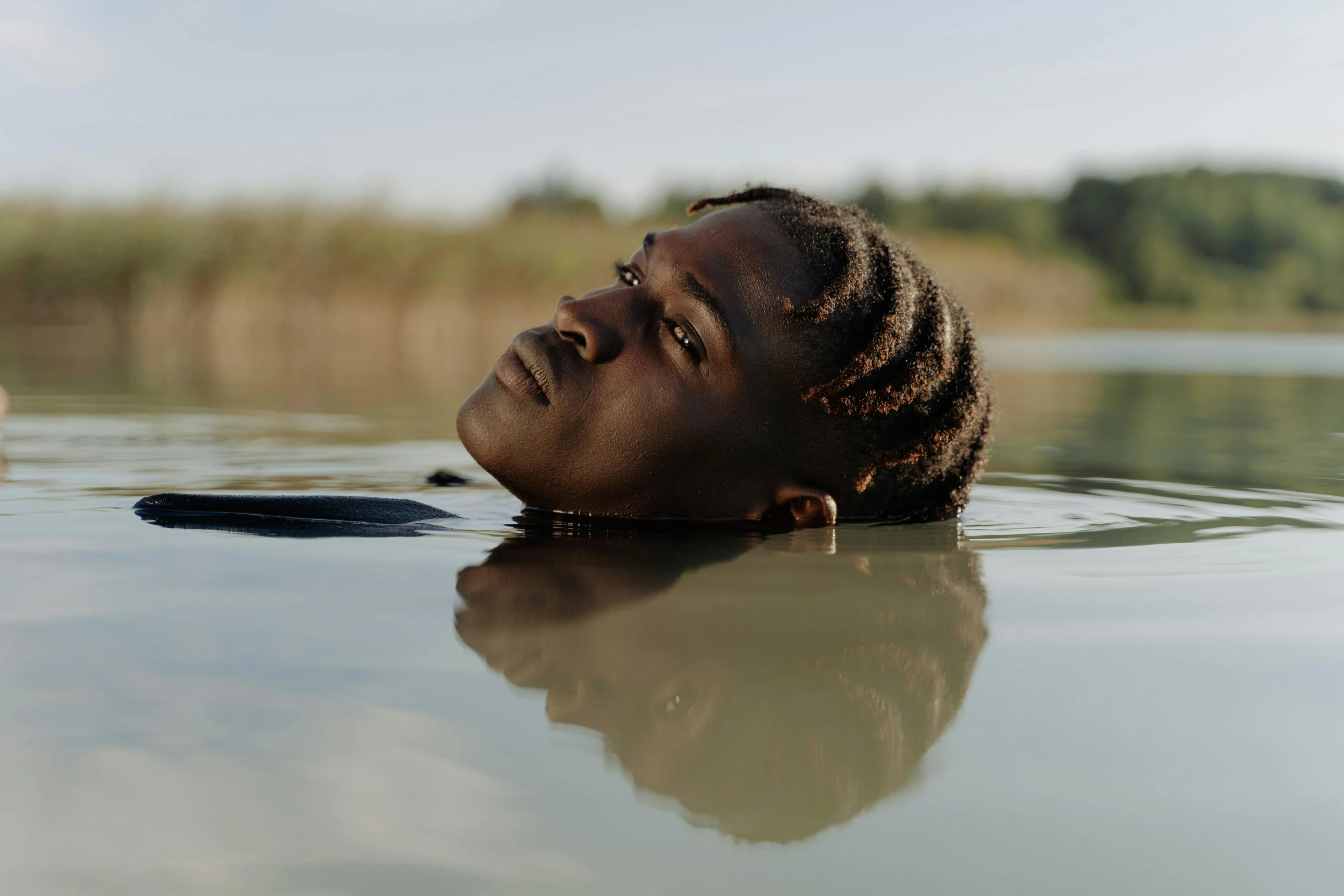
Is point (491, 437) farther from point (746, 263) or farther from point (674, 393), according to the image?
point (746, 263)

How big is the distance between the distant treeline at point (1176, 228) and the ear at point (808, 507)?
45.6m

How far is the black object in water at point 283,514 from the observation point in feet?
7.66

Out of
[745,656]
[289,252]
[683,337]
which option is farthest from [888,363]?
[289,252]

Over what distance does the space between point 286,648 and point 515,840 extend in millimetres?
607

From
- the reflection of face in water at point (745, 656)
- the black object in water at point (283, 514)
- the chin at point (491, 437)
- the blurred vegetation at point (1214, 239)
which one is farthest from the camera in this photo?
the blurred vegetation at point (1214, 239)

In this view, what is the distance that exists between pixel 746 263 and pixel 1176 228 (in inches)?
2071

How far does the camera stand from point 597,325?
8.32 ft

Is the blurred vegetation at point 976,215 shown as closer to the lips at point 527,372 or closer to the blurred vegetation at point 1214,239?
the blurred vegetation at point 1214,239

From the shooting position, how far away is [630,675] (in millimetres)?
1353

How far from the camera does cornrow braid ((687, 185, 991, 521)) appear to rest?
2561 mm

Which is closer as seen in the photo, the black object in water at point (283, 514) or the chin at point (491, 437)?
the black object in water at point (283, 514)

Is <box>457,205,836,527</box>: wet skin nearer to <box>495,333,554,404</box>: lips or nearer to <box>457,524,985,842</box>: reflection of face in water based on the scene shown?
<box>495,333,554,404</box>: lips

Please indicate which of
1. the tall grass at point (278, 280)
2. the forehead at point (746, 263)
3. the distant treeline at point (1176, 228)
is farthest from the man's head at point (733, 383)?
the distant treeline at point (1176, 228)

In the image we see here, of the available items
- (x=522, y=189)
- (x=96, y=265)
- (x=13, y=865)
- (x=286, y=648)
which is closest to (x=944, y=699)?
(x=286, y=648)
